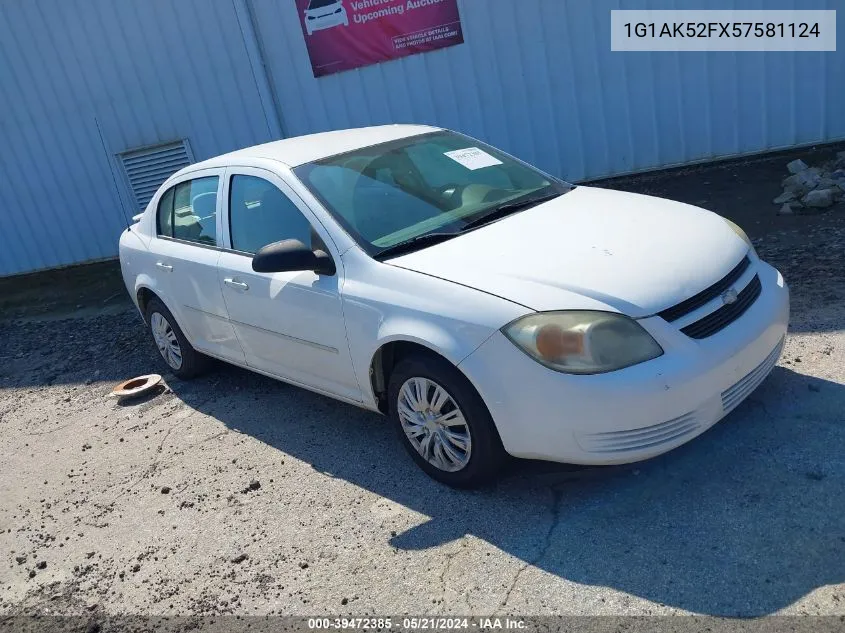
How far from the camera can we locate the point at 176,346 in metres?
5.87

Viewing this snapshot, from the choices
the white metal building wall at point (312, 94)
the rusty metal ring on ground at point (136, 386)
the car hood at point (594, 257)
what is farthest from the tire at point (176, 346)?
the white metal building wall at point (312, 94)

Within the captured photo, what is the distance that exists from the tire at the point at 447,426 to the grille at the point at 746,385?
99cm

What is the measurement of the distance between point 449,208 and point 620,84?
4912 millimetres

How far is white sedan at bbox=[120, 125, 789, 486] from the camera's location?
319 cm

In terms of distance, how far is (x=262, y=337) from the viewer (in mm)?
4602

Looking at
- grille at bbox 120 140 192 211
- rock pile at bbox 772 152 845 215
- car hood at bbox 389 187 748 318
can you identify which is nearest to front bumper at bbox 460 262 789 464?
car hood at bbox 389 187 748 318

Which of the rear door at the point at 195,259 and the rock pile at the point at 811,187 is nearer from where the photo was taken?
the rear door at the point at 195,259

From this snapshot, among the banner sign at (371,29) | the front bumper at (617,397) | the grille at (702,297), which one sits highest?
the banner sign at (371,29)

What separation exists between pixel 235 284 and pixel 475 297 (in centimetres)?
186

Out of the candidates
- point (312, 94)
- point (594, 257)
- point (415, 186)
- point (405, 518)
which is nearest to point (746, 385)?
point (594, 257)

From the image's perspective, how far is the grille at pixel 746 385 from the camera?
335cm

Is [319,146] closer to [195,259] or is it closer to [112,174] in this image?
[195,259]

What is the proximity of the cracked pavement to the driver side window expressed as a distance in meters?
1.18

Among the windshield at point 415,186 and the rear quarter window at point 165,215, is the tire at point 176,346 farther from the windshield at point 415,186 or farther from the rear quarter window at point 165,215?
the windshield at point 415,186
